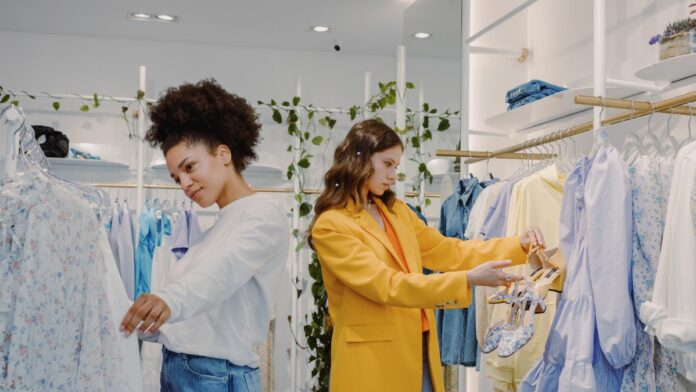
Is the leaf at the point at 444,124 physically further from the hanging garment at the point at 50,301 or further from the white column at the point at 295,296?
the hanging garment at the point at 50,301

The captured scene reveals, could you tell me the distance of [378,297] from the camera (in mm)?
2193

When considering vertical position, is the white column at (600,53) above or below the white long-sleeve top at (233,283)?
above

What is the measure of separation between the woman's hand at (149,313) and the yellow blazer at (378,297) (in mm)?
844

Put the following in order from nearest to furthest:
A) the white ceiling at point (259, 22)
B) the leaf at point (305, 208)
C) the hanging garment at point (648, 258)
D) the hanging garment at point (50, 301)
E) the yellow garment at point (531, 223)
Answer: the hanging garment at point (50, 301), the hanging garment at point (648, 258), the yellow garment at point (531, 223), the white ceiling at point (259, 22), the leaf at point (305, 208)

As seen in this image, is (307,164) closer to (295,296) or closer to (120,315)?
(295,296)

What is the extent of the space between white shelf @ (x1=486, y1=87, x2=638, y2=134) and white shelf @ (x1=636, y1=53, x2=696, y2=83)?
225 millimetres

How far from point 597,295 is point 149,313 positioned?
1.25 m

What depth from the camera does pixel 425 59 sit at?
13.6 ft

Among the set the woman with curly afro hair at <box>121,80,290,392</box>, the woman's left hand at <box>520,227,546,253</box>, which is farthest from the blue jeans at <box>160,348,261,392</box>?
the woman's left hand at <box>520,227,546,253</box>

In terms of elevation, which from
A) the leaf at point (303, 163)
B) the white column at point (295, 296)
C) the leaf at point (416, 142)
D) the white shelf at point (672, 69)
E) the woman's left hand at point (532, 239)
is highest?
the white shelf at point (672, 69)

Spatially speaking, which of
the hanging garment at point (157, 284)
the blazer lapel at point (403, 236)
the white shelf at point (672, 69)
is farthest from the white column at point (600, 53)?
the hanging garment at point (157, 284)

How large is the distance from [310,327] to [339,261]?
2.43 m

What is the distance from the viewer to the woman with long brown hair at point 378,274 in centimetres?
218

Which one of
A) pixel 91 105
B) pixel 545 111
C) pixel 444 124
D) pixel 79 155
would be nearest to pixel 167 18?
pixel 91 105
